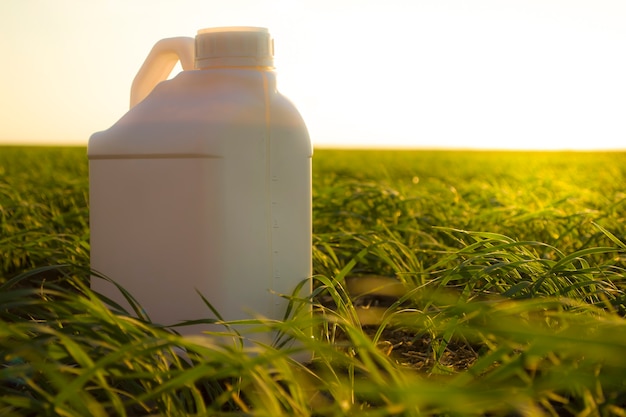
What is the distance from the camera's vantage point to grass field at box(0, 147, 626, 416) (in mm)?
1077

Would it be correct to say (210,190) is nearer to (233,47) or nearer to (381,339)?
(233,47)

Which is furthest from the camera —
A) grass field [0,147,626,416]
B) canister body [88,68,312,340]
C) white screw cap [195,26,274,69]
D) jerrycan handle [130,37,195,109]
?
jerrycan handle [130,37,195,109]

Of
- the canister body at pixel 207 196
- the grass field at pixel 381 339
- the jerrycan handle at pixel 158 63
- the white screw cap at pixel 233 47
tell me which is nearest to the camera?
the grass field at pixel 381 339

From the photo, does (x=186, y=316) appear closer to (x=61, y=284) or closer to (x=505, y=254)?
(x=505, y=254)

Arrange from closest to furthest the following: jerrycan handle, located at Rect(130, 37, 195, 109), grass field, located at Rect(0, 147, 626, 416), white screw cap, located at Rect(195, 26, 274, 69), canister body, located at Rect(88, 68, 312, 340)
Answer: grass field, located at Rect(0, 147, 626, 416)
canister body, located at Rect(88, 68, 312, 340)
white screw cap, located at Rect(195, 26, 274, 69)
jerrycan handle, located at Rect(130, 37, 195, 109)

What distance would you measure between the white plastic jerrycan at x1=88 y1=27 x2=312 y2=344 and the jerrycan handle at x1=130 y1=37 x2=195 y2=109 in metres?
0.14

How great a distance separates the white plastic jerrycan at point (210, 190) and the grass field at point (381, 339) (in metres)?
0.13

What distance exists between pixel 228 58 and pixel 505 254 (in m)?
0.84

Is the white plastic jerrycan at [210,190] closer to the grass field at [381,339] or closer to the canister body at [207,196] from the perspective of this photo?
the canister body at [207,196]

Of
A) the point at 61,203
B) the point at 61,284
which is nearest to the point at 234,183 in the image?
the point at 61,284

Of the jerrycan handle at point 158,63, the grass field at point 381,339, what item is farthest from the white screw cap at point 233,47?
the grass field at point 381,339

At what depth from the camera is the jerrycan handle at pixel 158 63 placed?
1.94m

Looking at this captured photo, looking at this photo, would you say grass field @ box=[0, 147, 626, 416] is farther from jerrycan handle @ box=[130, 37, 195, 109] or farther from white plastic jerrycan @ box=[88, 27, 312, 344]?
jerrycan handle @ box=[130, 37, 195, 109]

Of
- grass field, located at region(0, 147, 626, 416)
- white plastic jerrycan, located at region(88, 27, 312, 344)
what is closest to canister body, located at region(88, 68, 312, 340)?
white plastic jerrycan, located at region(88, 27, 312, 344)
